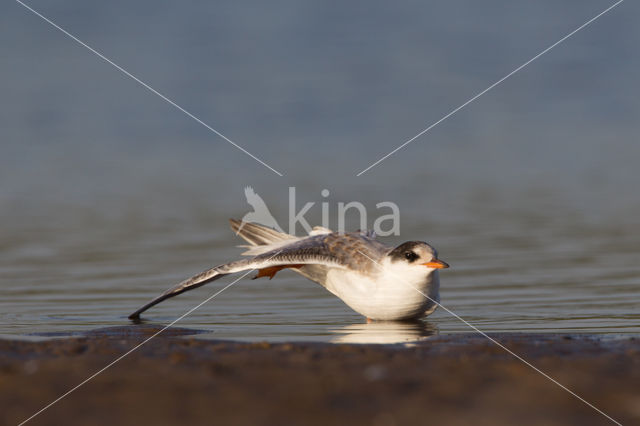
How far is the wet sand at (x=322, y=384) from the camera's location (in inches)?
183

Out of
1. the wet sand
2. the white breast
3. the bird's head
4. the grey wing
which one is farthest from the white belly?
the wet sand

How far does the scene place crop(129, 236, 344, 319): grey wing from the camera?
29.6ft

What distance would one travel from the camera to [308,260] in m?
9.02

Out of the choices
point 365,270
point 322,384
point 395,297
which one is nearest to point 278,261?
point 365,270

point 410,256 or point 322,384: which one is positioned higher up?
point 410,256

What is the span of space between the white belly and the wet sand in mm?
2049

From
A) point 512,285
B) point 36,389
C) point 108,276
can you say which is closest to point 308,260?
point 512,285

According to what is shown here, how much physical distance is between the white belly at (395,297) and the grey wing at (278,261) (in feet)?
1.23

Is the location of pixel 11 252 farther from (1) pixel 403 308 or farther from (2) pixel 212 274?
(1) pixel 403 308

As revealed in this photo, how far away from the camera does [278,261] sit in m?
9.09

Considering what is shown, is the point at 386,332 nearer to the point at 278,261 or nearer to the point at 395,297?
the point at 395,297

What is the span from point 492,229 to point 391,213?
2.98 m

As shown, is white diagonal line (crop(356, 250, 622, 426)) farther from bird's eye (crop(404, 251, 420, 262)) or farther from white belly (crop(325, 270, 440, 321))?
bird's eye (crop(404, 251, 420, 262))

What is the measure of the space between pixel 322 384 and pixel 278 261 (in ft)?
13.1
